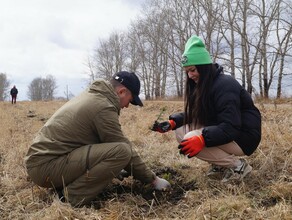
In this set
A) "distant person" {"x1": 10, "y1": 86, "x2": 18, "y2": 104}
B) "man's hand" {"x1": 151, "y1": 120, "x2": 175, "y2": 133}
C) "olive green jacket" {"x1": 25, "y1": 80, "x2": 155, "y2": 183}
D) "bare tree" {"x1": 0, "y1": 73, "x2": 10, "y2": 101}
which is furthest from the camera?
"bare tree" {"x1": 0, "y1": 73, "x2": 10, "y2": 101}

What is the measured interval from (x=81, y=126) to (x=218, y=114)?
114 cm

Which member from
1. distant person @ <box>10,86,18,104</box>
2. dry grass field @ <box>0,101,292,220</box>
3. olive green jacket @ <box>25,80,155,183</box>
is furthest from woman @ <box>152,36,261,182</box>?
distant person @ <box>10,86,18,104</box>

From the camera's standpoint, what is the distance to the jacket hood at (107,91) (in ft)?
8.83

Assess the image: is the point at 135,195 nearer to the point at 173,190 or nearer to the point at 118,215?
the point at 173,190

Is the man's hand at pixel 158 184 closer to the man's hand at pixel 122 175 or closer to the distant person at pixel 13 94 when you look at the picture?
the man's hand at pixel 122 175

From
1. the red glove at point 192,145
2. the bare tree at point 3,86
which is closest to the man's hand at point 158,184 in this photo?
the red glove at point 192,145

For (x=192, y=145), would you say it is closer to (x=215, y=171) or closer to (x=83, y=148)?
(x=215, y=171)

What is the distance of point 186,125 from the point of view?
10.9 ft

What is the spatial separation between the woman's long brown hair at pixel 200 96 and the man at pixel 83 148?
0.69 metres

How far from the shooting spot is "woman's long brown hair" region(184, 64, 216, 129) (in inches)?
117

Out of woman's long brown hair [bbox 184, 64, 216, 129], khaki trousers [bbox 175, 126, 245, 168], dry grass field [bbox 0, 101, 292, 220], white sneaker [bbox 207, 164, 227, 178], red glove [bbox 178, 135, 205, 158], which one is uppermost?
woman's long brown hair [bbox 184, 64, 216, 129]

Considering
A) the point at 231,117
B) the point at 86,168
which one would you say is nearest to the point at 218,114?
the point at 231,117

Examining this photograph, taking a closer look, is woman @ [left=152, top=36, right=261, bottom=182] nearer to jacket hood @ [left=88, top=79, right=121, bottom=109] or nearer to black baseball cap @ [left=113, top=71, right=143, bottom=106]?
black baseball cap @ [left=113, top=71, right=143, bottom=106]

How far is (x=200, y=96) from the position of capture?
2971 mm
